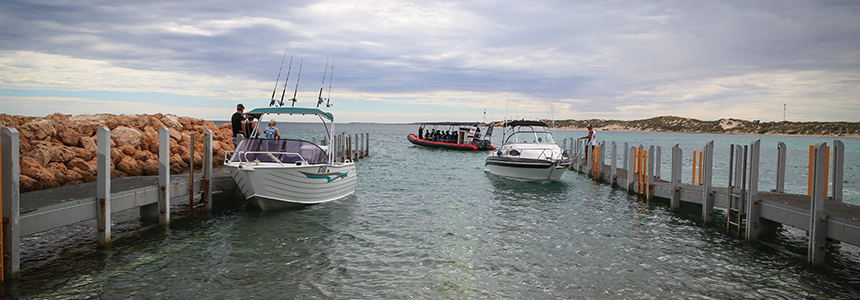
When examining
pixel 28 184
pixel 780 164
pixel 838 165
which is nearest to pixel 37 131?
pixel 28 184

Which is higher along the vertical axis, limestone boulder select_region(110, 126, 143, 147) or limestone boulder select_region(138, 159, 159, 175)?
limestone boulder select_region(110, 126, 143, 147)

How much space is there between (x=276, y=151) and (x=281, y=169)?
0.67m

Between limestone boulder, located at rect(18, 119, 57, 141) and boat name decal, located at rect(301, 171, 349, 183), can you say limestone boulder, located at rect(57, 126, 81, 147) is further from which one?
boat name decal, located at rect(301, 171, 349, 183)

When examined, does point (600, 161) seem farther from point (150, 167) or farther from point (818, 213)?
point (150, 167)

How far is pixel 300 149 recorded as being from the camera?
11883mm

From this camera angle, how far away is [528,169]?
18953mm

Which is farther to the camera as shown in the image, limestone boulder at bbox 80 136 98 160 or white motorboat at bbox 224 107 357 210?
limestone boulder at bbox 80 136 98 160

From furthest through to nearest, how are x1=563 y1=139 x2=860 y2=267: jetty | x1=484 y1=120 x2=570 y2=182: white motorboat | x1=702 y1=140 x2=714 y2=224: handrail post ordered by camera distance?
x1=484 y1=120 x2=570 y2=182: white motorboat < x1=702 y1=140 x2=714 y2=224: handrail post < x1=563 y1=139 x2=860 y2=267: jetty

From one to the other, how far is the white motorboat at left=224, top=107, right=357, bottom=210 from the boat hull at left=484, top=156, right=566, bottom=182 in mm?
8802

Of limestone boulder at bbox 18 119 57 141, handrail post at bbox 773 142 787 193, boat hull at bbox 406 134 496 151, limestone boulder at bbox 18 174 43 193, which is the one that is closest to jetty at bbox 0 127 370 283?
limestone boulder at bbox 18 174 43 193

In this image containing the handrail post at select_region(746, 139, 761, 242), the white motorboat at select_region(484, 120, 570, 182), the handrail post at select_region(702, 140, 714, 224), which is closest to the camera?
the handrail post at select_region(746, 139, 761, 242)

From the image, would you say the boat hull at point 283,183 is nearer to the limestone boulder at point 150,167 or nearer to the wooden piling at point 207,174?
the wooden piling at point 207,174

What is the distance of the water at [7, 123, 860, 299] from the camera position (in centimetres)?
678

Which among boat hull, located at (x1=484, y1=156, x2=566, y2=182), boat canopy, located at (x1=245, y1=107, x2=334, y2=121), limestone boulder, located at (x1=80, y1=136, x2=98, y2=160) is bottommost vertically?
boat hull, located at (x1=484, y1=156, x2=566, y2=182)
